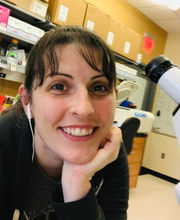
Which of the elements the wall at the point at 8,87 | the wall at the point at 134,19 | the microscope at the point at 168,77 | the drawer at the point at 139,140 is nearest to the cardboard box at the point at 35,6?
the wall at the point at 8,87

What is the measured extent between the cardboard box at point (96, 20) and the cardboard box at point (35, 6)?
19.4 inches

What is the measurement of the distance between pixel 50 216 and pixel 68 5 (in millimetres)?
2078

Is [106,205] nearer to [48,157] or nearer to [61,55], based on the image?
[48,157]

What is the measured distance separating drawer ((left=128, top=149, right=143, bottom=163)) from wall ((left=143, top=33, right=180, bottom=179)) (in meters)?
1.16

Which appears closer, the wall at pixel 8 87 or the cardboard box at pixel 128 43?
the wall at pixel 8 87

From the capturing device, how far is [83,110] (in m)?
0.70

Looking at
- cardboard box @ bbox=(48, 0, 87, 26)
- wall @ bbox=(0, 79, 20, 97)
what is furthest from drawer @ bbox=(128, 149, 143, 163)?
cardboard box @ bbox=(48, 0, 87, 26)

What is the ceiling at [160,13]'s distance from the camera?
354 cm

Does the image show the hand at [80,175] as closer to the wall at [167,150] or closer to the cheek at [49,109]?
the cheek at [49,109]

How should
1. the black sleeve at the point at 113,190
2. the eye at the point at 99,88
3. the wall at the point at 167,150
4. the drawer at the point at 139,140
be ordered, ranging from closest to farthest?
the eye at the point at 99,88 → the black sleeve at the point at 113,190 → the drawer at the point at 139,140 → the wall at the point at 167,150

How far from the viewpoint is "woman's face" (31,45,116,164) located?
0.73 metres

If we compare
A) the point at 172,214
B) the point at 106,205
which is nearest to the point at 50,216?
the point at 106,205

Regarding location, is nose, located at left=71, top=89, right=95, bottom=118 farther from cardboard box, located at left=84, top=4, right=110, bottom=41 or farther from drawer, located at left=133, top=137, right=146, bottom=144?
drawer, located at left=133, top=137, right=146, bottom=144

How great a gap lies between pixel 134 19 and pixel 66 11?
1902 millimetres
